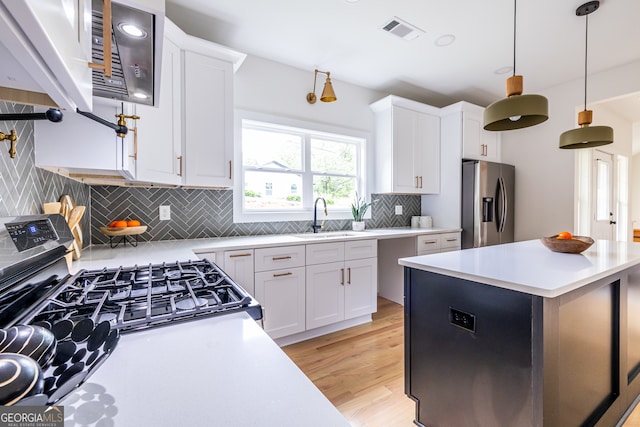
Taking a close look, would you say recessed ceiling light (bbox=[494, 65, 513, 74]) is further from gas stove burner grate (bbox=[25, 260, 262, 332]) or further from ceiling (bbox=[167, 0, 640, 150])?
gas stove burner grate (bbox=[25, 260, 262, 332])

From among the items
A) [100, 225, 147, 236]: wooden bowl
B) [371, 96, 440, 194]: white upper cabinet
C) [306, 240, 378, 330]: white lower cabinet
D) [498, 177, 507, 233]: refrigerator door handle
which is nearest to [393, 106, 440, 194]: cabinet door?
[371, 96, 440, 194]: white upper cabinet

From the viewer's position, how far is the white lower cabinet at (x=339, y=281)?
257cm

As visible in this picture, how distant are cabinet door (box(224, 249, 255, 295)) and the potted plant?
4.93 feet

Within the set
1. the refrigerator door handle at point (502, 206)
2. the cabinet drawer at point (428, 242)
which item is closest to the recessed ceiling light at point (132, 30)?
the cabinet drawer at point (428, 242)

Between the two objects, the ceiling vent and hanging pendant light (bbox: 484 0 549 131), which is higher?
the ceiling vent

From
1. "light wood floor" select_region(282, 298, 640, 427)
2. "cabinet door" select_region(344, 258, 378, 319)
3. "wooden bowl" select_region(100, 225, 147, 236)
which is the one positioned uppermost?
"wooden bowl" select_region(100, 225, 147, 236)

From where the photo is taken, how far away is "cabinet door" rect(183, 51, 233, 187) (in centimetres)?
223

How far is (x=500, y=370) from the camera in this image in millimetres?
1242

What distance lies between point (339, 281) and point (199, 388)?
7.50 ft

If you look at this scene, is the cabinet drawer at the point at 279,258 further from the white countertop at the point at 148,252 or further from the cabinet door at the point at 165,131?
the cabinet door at the point at 165,131

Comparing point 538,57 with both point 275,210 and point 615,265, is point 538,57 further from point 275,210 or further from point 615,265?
point 275,210

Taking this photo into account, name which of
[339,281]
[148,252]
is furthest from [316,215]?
[148,252]

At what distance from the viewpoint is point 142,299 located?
889 millimetres

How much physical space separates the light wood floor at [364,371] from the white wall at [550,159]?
8.11 ft
